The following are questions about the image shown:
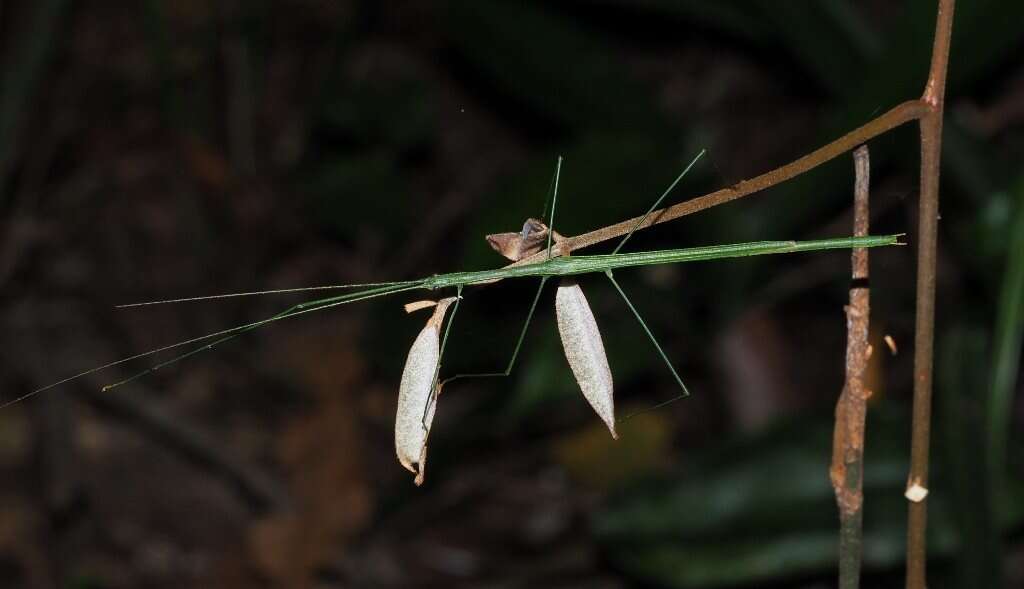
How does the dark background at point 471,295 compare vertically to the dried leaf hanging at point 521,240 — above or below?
above

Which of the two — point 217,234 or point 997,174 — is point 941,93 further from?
point 217,234

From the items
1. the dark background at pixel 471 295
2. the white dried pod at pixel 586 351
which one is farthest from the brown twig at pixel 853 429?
the dark background at pixel 471 295

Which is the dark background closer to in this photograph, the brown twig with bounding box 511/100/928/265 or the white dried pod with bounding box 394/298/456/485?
the brown twig with bounding box 511/100/928/265

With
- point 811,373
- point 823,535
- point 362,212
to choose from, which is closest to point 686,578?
point 823,535

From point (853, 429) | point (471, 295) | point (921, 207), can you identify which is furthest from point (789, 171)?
point (471, 295)

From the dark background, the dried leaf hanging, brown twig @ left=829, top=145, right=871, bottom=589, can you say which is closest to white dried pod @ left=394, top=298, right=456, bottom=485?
the dried leaf hanging

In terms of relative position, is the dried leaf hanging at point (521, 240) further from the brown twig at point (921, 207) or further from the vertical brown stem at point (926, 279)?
the vertical brown stem at point (926, 279)
